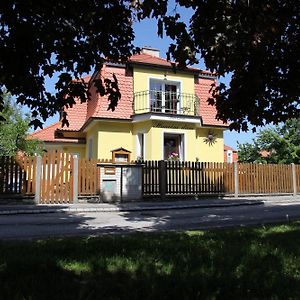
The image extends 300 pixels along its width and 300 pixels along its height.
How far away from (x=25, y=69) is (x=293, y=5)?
5.71 meters

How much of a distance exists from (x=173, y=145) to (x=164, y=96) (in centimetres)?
289

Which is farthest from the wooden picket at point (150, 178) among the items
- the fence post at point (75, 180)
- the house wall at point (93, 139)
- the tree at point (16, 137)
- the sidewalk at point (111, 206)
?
the tree at point (16, 137)

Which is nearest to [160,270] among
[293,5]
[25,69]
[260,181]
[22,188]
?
[25,69]

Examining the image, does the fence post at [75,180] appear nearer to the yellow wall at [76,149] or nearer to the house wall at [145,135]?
the house wall at [145,135]

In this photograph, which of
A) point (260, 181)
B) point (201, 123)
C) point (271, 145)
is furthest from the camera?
point (271, 145)

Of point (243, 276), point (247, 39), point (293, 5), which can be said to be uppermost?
point (293, 5)

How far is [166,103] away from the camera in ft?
79.6

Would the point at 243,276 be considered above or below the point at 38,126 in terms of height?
below

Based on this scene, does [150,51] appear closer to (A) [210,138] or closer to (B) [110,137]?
(A) [210,138]

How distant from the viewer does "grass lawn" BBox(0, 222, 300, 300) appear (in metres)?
3.89

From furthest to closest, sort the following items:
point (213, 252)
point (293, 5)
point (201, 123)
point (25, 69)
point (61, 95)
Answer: point (201, 123) → point (293, 5) → point (213, 252) → point (61, 95) → point (25, 69)

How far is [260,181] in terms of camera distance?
74.4ft

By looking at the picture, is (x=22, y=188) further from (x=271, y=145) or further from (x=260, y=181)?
(x=271, y=145)

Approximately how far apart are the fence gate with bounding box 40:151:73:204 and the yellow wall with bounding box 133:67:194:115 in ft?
25.5
